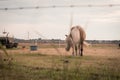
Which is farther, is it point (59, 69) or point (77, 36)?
point (77, 36)

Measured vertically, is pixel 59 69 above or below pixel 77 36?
below

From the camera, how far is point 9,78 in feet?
21.0

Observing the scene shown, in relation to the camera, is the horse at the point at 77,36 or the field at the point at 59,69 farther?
the horse at the point at 77,36

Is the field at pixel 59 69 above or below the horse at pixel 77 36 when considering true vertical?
below

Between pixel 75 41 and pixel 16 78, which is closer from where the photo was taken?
pixel 16 78

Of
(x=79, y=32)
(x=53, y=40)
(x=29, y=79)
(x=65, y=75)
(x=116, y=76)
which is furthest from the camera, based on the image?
(x=79, y=32)

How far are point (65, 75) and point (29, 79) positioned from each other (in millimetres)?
1241

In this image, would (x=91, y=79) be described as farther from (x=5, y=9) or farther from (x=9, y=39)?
(x=9, y=39)

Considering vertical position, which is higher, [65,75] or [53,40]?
[53,40]

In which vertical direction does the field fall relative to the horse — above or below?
below

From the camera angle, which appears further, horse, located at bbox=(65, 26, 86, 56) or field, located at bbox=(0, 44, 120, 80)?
horse, located at bbox=(65, 26, 86, 56)

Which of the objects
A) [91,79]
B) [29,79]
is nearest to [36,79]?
[29,79]

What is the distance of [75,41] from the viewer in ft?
71.0

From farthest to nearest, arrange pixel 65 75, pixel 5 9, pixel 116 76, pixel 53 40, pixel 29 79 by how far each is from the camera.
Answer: pixel 5 9 < pixel 29 79 < pixel 116 76 < pixel 65 75 < pixel 53 40
